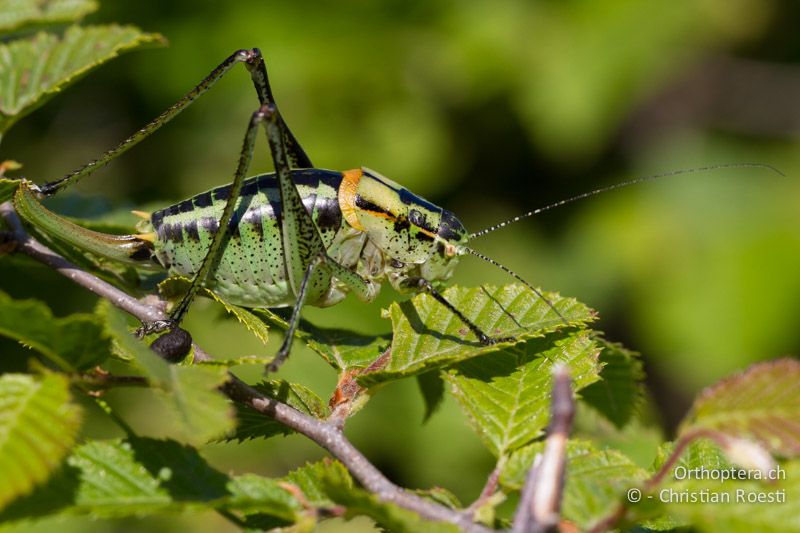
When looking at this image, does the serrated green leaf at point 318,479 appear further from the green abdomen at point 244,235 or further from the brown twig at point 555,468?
the green abdomen at point 244,235

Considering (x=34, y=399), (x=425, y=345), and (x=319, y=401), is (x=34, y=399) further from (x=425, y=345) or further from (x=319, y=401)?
(x=425, y=345)

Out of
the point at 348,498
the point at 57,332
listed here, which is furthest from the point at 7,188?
the point at 348,498

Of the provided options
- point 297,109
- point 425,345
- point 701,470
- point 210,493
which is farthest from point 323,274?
point 297,109

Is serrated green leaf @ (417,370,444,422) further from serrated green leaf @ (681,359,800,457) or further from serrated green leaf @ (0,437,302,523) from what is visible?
serrated green leaf @ (681,359,800,457)

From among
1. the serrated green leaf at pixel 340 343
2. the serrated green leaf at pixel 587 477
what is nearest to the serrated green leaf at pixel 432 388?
the serrated green leaf at pixel 340 343

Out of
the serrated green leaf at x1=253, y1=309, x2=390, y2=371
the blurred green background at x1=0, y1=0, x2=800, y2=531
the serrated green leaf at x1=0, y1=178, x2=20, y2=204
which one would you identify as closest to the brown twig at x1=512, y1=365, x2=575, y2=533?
the serrated green leaf at x1=253, y1=309, x2=390, y2=371
